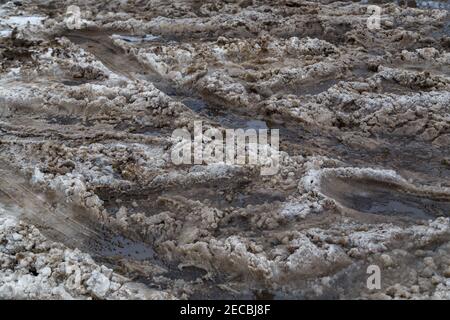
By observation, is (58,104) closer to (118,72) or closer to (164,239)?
(118,72)

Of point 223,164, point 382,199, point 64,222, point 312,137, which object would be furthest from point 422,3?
point 64,222

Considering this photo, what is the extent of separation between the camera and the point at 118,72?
6.20m

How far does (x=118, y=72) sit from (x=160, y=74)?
1.65ft

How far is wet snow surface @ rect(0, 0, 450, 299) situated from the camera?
153 inches

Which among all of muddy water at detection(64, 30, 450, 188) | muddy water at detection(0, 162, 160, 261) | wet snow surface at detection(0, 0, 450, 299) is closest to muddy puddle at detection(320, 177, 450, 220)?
wet snow surface at detection(0, 0, 450, 299)

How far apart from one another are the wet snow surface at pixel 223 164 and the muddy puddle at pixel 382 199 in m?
0.01

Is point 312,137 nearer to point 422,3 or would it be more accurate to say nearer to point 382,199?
point 382,199

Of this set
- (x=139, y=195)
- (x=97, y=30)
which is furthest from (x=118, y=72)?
(x=139, y=195)

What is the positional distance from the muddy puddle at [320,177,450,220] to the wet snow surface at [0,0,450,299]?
0.04ft

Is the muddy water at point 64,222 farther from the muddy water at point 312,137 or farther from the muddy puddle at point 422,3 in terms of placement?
the muddy puddle at point 422,3

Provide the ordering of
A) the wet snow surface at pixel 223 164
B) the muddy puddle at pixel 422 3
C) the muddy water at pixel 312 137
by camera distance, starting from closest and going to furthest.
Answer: the wet snow surface at pixel 223 164 < the muddy water at pixel 312 137 < the muddy puddle at pixel 422 3

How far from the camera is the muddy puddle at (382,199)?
437cm

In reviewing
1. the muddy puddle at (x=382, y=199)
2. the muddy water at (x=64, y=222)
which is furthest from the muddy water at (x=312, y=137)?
the muddy water at (x=64, y=222)
